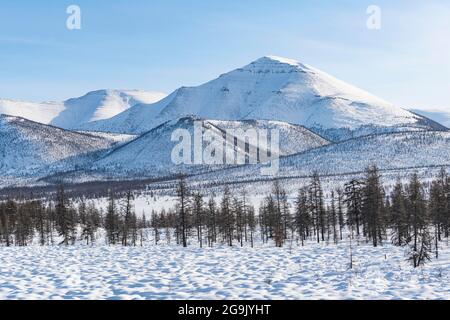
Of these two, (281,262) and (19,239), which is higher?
(281,262)

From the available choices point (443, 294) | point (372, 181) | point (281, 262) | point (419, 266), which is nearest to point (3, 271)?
point (281, 262)

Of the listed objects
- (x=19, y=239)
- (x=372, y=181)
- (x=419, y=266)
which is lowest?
(x=19, y=239)

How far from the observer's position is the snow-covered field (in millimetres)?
15492

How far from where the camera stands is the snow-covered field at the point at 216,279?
50.8 feet

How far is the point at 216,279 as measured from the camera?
18.6 metres
